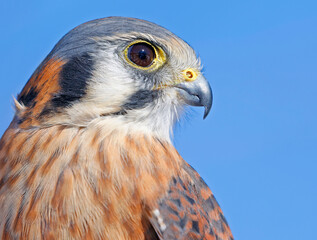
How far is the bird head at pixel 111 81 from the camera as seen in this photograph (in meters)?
2.80

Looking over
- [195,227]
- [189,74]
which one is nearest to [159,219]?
[195,227]

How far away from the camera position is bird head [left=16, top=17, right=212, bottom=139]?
280 centimetres

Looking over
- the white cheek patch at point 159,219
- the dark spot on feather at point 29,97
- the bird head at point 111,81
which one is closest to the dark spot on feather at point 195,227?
the white cheek patch at point 159,219

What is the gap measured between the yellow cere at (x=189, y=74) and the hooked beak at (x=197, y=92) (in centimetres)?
2

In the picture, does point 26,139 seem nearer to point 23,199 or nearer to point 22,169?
point 22,169

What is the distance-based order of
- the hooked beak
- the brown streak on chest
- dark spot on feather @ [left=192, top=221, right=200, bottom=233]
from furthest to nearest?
the hooked beak → dark spot on feather @ [left=192, top=221, right=200, bottom=233] → the brown streak on chest

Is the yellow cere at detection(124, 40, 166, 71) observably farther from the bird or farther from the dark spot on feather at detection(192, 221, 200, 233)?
the dark spot on feather at detection(192, 221, 200, 233)

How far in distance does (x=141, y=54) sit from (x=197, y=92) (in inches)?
20.7

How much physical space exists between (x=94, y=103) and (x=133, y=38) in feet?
1.70

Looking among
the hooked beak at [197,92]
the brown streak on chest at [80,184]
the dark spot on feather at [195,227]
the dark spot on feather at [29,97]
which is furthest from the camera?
the hooked beak at [197,92]

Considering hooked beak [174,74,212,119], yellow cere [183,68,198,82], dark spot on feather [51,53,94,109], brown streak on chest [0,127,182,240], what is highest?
yellow cere [183,68,198,82]

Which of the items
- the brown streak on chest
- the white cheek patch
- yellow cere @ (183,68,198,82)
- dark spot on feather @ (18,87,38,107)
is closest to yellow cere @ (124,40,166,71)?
yellow cere @ (183,68,198,82)

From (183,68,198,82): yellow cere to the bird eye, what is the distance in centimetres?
31

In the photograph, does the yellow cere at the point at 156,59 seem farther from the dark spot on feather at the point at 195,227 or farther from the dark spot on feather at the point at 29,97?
the dark spot on feather at the point at 195,227
